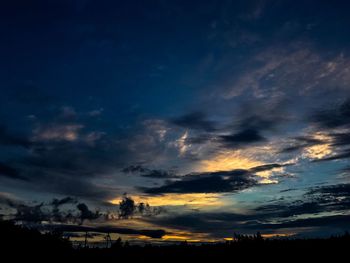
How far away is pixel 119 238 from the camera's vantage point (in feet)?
279

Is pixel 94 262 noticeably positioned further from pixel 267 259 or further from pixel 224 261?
pixel 267 259

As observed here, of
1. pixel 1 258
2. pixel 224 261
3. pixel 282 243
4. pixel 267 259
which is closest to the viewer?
pixel 1 258

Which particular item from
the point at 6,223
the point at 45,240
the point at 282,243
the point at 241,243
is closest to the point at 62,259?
the point at 45,240

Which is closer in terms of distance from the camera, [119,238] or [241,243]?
[241,243]

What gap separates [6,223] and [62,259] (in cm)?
1004

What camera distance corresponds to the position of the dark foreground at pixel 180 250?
51.1 meters

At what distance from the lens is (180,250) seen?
7012cm

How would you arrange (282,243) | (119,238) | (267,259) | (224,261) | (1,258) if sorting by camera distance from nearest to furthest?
(1,258) → (267,259) → (224,261) → (282,243) → (119,238)

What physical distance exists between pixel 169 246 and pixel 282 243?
883 inches

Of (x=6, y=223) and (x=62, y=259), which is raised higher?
(x=6, y=223)

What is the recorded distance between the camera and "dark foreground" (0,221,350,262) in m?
51.1

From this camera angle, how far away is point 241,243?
2576 inches

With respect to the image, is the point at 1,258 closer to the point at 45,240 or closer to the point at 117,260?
the point at 45,240

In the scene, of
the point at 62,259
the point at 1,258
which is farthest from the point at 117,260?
the point at 1,258
